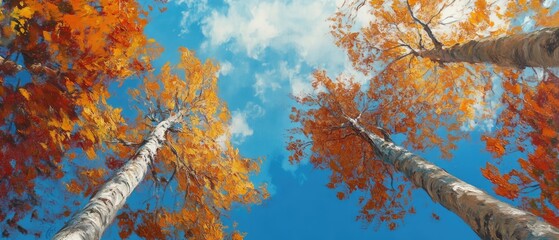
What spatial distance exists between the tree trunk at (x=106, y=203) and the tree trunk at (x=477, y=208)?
3689mm

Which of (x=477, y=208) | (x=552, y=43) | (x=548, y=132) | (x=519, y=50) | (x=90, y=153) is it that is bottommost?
(x=477, y=208)

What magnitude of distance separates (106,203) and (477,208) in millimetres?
3986

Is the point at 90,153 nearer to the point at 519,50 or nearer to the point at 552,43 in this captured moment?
the point at 519,50

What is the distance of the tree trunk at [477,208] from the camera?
7.94 feet

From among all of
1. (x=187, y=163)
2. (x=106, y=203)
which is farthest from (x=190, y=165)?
(x=106, y=203)

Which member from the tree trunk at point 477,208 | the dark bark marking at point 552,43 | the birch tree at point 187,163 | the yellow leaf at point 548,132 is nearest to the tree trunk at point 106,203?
the birch tree at point 187,163

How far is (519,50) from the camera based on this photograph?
3.58 meters

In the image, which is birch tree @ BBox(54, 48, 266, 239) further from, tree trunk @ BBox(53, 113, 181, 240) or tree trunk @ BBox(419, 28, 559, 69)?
tree trunk @ BBox(419, 28, 559, 69)

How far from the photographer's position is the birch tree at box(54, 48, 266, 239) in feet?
21.3

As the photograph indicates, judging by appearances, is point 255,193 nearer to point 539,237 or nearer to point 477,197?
point 477,197

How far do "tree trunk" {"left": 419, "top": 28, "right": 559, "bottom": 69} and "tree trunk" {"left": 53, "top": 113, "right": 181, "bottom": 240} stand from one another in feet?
15.6

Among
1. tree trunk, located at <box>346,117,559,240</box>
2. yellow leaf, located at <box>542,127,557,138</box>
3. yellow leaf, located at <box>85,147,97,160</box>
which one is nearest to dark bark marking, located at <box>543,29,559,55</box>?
tree trunk, located at <box>346,117,559,240</box>

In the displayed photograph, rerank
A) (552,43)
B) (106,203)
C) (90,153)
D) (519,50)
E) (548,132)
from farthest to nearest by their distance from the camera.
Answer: (548,132) < (90,153) < (106,203) < (519,50) < (552,43)

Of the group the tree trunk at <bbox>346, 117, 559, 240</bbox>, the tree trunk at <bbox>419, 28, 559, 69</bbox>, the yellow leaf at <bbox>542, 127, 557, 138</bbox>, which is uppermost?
the yellow leaf at <bbox>542, 127, 557, 138</bbox>
